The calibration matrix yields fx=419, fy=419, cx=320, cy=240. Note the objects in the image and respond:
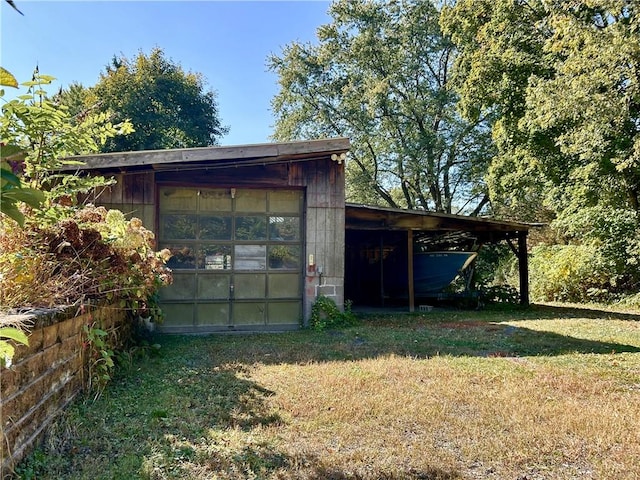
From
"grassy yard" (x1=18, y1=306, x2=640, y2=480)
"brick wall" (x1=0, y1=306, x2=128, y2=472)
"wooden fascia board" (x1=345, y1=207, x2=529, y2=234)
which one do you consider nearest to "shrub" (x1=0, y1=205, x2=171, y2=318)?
"brick wall" (x1=0, y1=306, x2=128, y2=472)

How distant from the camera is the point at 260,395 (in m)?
3.55

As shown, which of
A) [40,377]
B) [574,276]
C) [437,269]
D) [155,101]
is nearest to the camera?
[40,377]

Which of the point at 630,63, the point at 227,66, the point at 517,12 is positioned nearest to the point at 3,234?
the point at 227,66

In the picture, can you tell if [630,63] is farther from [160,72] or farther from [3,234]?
[160,72]

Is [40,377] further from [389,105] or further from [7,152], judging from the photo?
[389,105]

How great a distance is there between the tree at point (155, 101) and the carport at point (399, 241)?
31.3 feet

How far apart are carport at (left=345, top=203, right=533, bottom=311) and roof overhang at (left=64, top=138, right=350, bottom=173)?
1.84m

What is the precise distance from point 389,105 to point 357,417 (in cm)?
1653

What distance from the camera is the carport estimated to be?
9.09 metres

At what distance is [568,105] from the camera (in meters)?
7.62

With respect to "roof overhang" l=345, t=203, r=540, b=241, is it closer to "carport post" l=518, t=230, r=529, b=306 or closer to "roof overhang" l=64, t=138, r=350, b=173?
"carport post" l=518, t=230, r=529, b=306

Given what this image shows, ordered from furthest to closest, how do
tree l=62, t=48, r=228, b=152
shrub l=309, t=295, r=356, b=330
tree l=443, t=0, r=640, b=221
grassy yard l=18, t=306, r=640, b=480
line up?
tree l=62, t=48, r=228, b=152
tree l=443, t=0, r=640, b=221
shrub l=309, t=295, r=356, b=330
grassy yard l=18, t=306, r=640, b=480

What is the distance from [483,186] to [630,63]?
11083mm

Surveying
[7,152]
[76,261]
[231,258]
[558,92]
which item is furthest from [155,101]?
[7,152]
